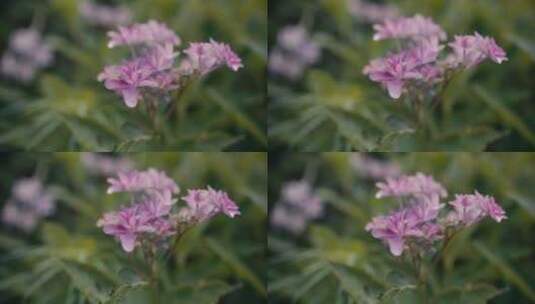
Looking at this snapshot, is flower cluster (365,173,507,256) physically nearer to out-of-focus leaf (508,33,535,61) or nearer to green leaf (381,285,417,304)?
green leaf (381,285,417,304)

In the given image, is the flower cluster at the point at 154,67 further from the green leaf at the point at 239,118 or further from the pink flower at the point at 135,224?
the green leaf at the point at 239,118

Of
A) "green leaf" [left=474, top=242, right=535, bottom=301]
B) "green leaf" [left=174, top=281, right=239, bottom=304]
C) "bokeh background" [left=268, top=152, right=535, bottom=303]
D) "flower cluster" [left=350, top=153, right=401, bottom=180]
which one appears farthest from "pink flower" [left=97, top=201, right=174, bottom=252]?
"flower cluster" [left=350, top=153, right=401, bottom=180]

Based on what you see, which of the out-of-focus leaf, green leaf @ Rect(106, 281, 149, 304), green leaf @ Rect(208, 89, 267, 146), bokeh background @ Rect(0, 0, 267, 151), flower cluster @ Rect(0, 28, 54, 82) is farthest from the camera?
flower cluster @ Rect(0, 28, 54, 82)

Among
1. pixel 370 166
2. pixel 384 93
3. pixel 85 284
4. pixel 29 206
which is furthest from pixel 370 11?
pixel 85 284

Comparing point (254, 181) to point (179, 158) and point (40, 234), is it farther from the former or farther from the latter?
point (40, 234)

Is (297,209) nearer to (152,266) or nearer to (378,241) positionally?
(378,241)

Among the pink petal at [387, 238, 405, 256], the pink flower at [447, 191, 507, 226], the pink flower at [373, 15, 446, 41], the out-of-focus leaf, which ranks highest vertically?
the out-of-focus leaf

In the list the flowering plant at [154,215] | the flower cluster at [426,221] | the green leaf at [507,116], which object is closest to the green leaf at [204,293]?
the flowering plant at [154,215]

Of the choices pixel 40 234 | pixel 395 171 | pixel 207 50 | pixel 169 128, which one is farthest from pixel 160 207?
pixel 40 234
